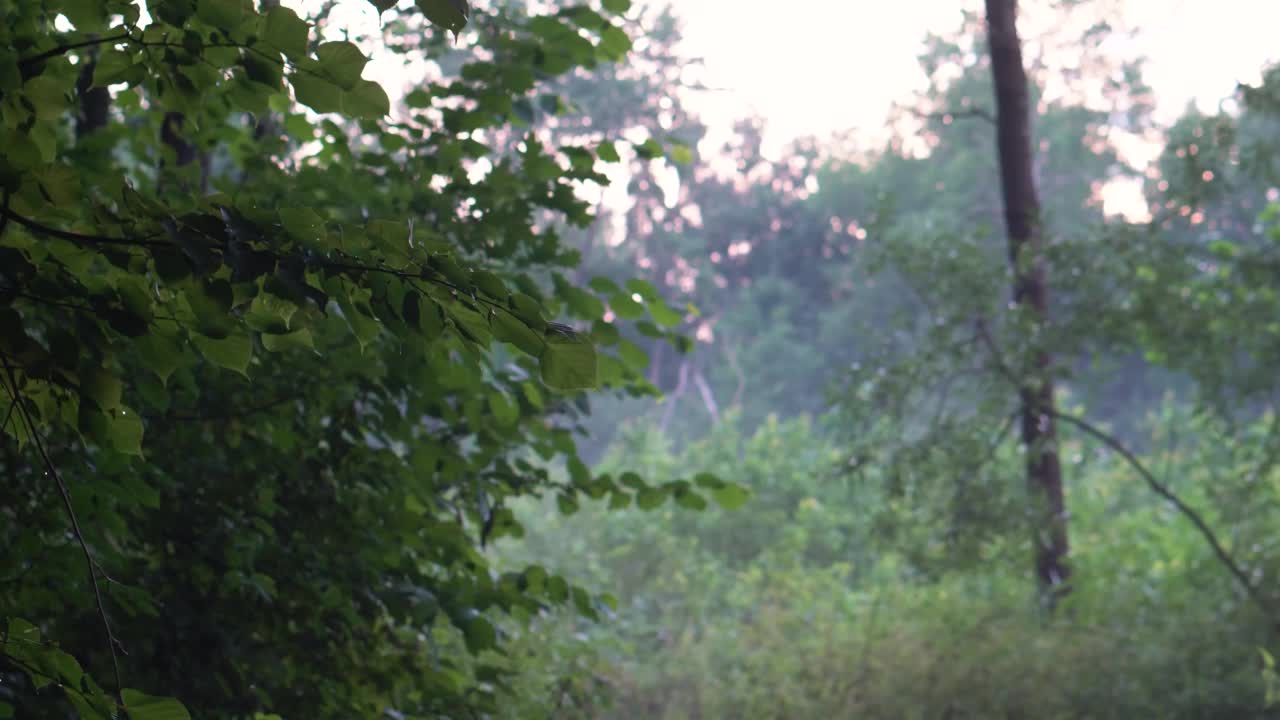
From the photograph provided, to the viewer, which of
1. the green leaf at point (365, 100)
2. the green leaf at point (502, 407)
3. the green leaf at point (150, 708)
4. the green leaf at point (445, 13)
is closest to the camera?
the green leaf at point (445, 13)

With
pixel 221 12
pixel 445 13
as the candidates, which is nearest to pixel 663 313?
pixel 221 12

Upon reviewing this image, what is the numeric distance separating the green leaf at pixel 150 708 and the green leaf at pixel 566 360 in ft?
1.77

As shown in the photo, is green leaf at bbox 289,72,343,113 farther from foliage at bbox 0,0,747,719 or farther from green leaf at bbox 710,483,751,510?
green leaf at bbox 710,483,751,510

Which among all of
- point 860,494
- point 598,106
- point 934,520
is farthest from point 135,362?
point 598,106

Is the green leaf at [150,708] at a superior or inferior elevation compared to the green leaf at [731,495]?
inferior

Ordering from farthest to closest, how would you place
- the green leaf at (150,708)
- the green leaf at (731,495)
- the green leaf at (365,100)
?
1. the green leaf at (731,495)
2. the green leaf at (365,100)
3. the green leaf at (150,708)

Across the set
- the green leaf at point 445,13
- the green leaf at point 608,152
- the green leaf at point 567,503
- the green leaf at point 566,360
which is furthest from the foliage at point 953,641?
the green leaf at point 445,13

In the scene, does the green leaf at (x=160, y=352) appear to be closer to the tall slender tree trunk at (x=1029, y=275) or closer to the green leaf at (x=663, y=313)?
the green leaf at (x=663, y=313)

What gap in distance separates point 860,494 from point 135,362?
55.8ft

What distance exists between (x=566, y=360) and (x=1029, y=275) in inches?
279

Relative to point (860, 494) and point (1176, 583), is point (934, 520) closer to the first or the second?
point (1176, 583)

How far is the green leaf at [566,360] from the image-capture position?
1.26m

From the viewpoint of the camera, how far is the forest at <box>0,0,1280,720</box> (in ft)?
4.55

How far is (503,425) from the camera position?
3279 mm
